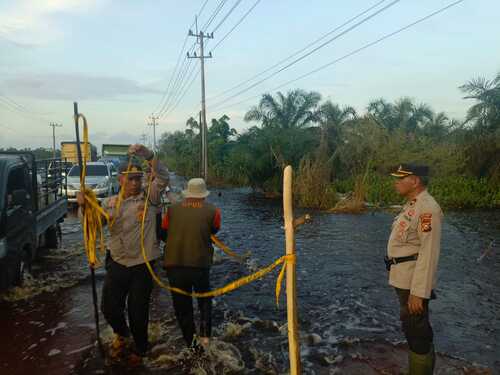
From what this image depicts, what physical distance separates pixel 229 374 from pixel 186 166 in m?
37.8

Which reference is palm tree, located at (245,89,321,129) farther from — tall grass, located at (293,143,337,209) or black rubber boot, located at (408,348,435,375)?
black rubber boot, located at (408,348,435,375)

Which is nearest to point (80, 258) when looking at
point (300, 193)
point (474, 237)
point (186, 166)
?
point (474, 237)

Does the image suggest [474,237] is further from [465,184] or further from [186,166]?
[186,166]

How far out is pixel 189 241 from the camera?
4074mm

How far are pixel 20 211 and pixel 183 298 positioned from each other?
3341 mm

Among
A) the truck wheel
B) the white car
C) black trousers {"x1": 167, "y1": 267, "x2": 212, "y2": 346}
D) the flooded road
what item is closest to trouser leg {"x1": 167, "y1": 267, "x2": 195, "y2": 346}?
black trousers {"x1": 167, "y1": 267, "x2": 212, "y2": 346}

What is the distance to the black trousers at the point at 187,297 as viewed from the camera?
4.16 meters

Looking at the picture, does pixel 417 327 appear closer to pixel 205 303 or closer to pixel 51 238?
pixel 205 303

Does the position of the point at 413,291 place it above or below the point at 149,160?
below

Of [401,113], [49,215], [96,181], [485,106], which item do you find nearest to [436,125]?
[401,113]

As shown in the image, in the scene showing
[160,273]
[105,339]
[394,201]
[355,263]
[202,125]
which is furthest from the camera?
[202,125]

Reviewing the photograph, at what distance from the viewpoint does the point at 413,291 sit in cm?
330

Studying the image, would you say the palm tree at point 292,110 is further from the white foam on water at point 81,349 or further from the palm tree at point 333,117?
the white foam on water at point 81,349

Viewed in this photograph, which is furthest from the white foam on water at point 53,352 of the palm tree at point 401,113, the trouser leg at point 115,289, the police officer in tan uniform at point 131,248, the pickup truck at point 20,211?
the palm tree at point 401,113
